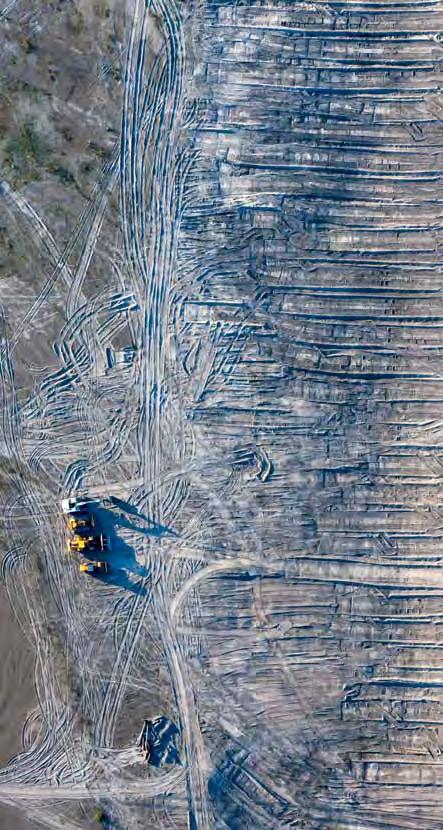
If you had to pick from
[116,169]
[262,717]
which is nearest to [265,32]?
[116,169]

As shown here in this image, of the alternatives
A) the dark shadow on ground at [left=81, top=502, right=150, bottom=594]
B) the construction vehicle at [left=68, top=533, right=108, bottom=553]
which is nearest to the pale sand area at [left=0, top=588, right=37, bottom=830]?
the construction vehicle at [left=68, top=533, right=108, bottom=553]

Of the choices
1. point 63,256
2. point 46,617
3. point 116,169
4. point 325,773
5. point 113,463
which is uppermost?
point 116,169

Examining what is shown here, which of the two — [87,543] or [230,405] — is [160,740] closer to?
[87,543]

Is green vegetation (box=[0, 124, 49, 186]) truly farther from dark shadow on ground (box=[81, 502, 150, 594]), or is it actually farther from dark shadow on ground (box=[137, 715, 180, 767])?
dark shadow on ground (box=[137, 715, 180, 767])

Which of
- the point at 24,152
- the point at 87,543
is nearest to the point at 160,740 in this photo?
the point at 87,543

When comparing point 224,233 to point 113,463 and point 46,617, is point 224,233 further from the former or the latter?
point 46,617

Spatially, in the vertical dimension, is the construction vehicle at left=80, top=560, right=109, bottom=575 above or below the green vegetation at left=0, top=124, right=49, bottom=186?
below
